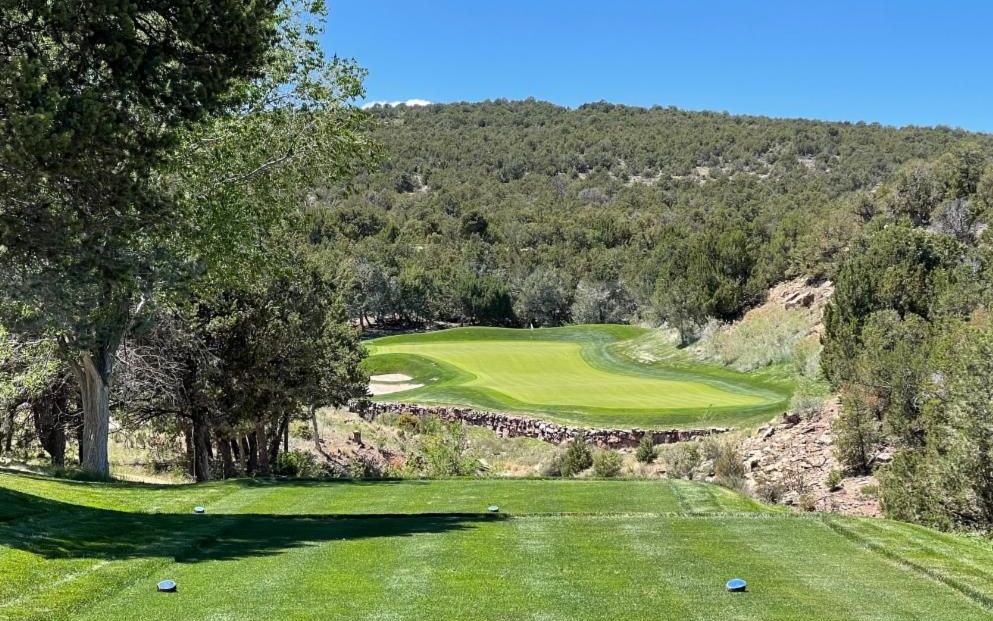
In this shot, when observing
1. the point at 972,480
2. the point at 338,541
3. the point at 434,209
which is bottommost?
the point at 972,480

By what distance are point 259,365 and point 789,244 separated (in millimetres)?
42394

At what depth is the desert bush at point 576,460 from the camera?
1132 inches

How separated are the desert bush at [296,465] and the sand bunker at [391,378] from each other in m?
22.5

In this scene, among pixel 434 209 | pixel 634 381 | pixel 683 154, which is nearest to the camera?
pixel 634 381

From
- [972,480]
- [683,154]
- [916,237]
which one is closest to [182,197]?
[972,480]

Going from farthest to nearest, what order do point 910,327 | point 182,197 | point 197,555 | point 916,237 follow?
point 916,237 → point 910,327 → point 182,197 → point 197,555

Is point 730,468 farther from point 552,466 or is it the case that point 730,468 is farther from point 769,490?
point 552,466

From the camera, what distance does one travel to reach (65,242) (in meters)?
9.67

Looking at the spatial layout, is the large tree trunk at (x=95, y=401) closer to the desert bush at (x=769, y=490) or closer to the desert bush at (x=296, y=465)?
the desert bush at (x=296, y=465)

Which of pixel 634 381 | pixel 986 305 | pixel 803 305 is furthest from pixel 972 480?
pixel 803 305

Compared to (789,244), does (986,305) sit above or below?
below

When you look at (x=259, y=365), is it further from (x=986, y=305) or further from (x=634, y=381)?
(x=634, y=381)

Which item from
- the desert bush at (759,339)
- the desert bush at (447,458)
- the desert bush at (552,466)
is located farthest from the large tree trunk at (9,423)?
the desert bush at (759,339)

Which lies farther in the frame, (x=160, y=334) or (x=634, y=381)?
(x=634, y=381)
